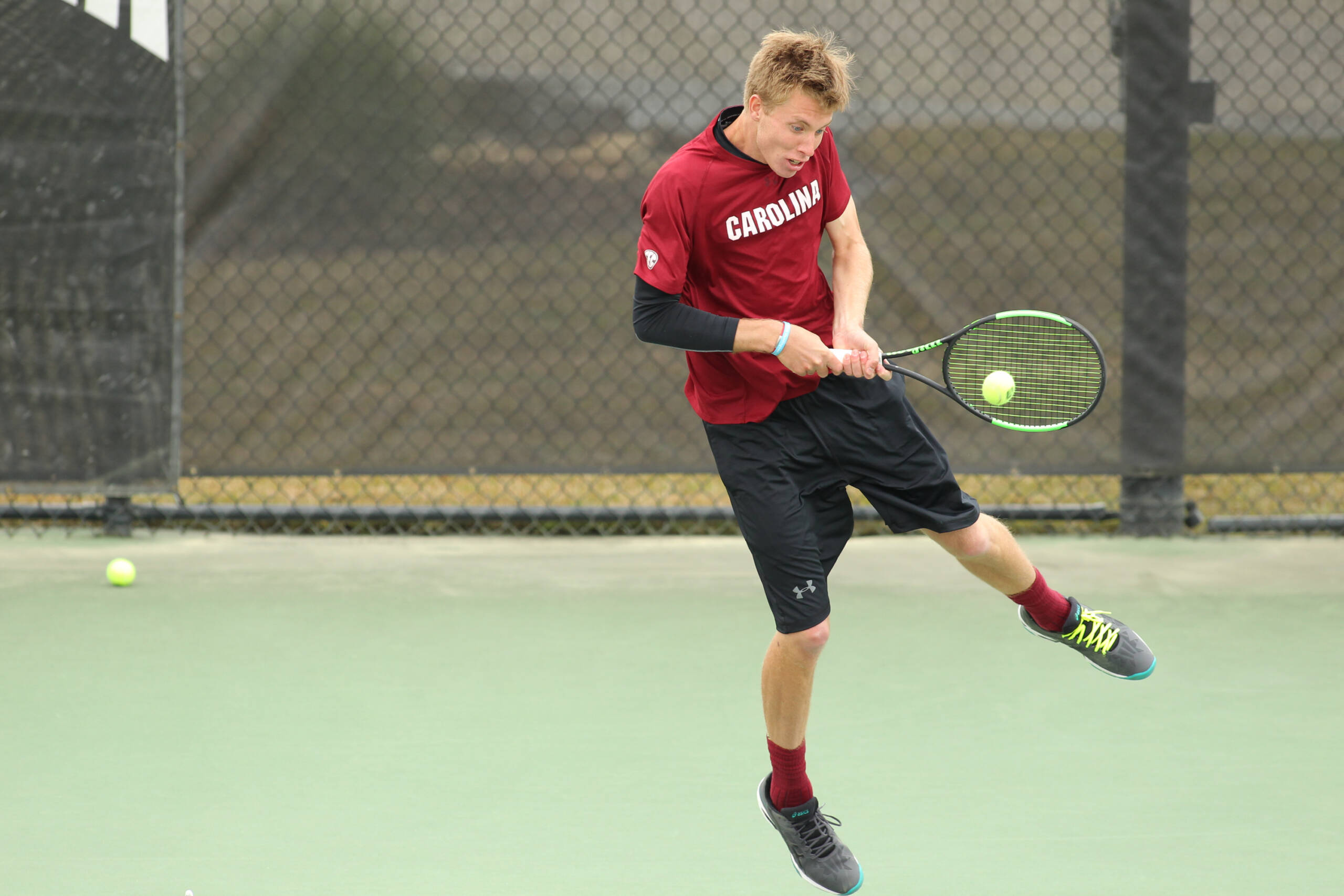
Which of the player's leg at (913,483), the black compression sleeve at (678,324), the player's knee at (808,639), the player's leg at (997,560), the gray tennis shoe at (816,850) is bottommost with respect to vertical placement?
the gray tennis shoe at (816,850)

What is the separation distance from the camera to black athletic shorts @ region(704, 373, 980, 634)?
2.72m

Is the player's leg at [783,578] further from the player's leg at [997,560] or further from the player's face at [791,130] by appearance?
the player's face at [791,130]

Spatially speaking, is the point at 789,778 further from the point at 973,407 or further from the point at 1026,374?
the point at 1026,374

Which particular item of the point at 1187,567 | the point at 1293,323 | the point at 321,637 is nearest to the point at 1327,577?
the point at 1187,567

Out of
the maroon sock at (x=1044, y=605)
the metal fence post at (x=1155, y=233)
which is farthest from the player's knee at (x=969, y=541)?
the metal fence post at (x=1155, y=233)

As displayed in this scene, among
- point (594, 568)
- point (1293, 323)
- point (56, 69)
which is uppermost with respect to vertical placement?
point (56, 69)

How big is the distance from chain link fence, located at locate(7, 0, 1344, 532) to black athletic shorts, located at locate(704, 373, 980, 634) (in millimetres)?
2276

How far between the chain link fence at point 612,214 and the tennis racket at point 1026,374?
183 cm

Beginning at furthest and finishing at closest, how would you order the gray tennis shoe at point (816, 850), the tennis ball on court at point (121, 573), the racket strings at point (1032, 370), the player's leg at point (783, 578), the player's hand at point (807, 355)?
1. the tennis ball on court at point (121, 573)
2. the racket strings at point (1032, 370)
3. the player's leg at point (783, 578)
4. the player's hand at point (807, 355)
5. the gray tennis shoe at point (816, 850)

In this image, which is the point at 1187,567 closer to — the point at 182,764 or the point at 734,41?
the point at 734,41

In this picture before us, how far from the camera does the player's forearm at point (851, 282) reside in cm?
284

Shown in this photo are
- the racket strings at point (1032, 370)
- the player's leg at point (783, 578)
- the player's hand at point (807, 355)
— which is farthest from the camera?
the racket strings at point (1032, 370)

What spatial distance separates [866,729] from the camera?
10.8ft

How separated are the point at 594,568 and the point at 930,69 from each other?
81.9 inches
